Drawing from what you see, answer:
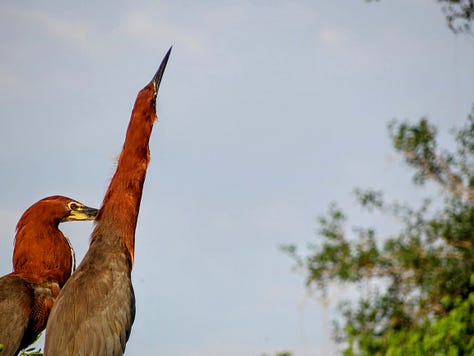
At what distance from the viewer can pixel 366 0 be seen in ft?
34.2

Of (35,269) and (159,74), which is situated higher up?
(159,74)

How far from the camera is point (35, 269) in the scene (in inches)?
278

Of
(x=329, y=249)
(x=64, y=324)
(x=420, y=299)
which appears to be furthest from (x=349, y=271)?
(x=64, y=324)

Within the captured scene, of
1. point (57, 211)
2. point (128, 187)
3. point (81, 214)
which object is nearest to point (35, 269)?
point (57, 211)

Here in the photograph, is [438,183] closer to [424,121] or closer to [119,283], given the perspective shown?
[424,121]

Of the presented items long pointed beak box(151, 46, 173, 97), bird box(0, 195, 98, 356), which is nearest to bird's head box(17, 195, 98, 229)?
bird box(0, 195, 98, 356)

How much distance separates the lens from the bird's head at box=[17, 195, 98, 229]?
7.16 m

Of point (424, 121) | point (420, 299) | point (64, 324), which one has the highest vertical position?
point (424, 121)

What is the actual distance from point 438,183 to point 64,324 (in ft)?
19.1

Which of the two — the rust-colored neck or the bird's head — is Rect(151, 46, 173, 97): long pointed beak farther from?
the bird's head

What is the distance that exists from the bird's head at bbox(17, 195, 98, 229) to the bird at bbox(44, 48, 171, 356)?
3.49 feet

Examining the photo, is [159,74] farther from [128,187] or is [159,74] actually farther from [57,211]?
[57,211]

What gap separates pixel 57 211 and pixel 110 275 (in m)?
1.72

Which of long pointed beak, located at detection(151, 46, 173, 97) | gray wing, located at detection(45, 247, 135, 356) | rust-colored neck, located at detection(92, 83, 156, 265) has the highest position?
long pointed beak, located at detection(151, 46, 173, 97)
